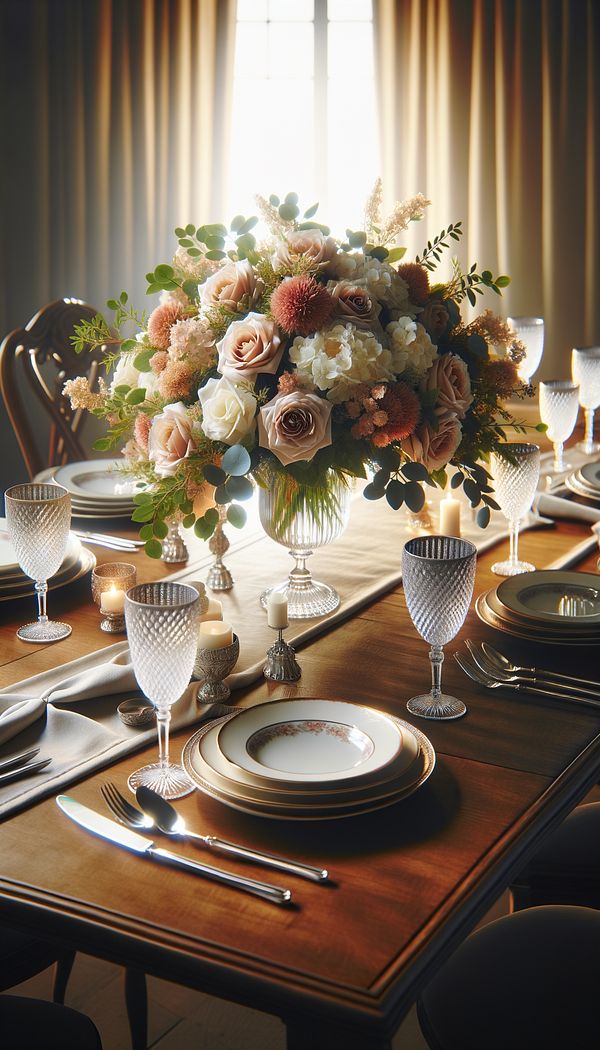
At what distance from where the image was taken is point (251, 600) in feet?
5.36

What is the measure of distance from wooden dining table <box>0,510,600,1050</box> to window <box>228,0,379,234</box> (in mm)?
3394

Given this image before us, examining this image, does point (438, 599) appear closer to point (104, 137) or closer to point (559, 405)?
point (559, 405)

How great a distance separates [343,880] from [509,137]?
3.67 meters

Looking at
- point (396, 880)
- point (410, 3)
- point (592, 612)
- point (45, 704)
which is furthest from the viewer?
point (410, 3)

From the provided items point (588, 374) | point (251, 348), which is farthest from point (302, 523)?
point (588, 374)

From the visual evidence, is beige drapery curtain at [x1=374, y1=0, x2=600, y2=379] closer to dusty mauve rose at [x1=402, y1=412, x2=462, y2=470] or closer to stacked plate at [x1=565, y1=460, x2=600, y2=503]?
stacked plate at [x1=565, y1=460, x2=600, y2=503]

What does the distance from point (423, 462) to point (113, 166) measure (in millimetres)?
3193

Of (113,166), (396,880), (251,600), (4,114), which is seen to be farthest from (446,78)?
(396,880)

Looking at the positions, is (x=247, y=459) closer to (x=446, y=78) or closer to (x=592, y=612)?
(x=592, y=612)

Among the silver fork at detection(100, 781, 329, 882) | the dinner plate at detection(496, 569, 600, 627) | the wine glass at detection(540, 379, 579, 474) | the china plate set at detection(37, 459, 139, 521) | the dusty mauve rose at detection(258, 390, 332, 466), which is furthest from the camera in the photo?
the wine glass at detection(540, 379, 579, 474)

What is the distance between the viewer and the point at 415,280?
4.68ft

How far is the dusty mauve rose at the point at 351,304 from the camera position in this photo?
134 cm

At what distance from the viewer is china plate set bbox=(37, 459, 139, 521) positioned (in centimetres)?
200

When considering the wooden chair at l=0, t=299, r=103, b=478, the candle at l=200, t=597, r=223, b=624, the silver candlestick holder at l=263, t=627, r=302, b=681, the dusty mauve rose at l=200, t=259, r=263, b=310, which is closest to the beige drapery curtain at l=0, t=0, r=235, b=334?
the wooden chair at l=0, t=299, r=103, b=478
